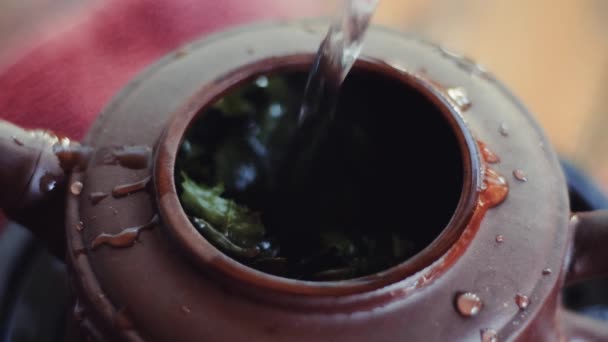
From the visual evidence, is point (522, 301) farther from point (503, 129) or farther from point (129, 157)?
point (129, 157)

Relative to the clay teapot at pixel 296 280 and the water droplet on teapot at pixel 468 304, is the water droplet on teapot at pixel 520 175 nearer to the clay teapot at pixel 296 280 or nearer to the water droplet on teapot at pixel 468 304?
the clay teapot at pixel 296 280

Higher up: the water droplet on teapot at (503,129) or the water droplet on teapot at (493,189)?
the water droplet on teapot at (503,129)

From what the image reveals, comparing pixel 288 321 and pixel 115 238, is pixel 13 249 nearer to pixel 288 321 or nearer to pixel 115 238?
pixel 115 238

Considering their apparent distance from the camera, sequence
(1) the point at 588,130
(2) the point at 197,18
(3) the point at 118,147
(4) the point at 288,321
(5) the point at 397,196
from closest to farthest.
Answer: (4) the point at 288,321 < (3) the point at 118,147 < (5) the point at 397,196 < (2) the point at 197,18 < (1) the point at 588,130

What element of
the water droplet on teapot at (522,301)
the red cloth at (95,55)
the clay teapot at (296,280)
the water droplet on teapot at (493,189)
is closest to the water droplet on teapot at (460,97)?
the clay teapot at (296,280)

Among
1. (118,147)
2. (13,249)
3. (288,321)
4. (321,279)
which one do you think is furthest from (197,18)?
(288,321)

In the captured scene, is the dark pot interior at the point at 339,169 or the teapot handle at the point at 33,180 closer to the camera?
the teapot handle at the point at 33,180
